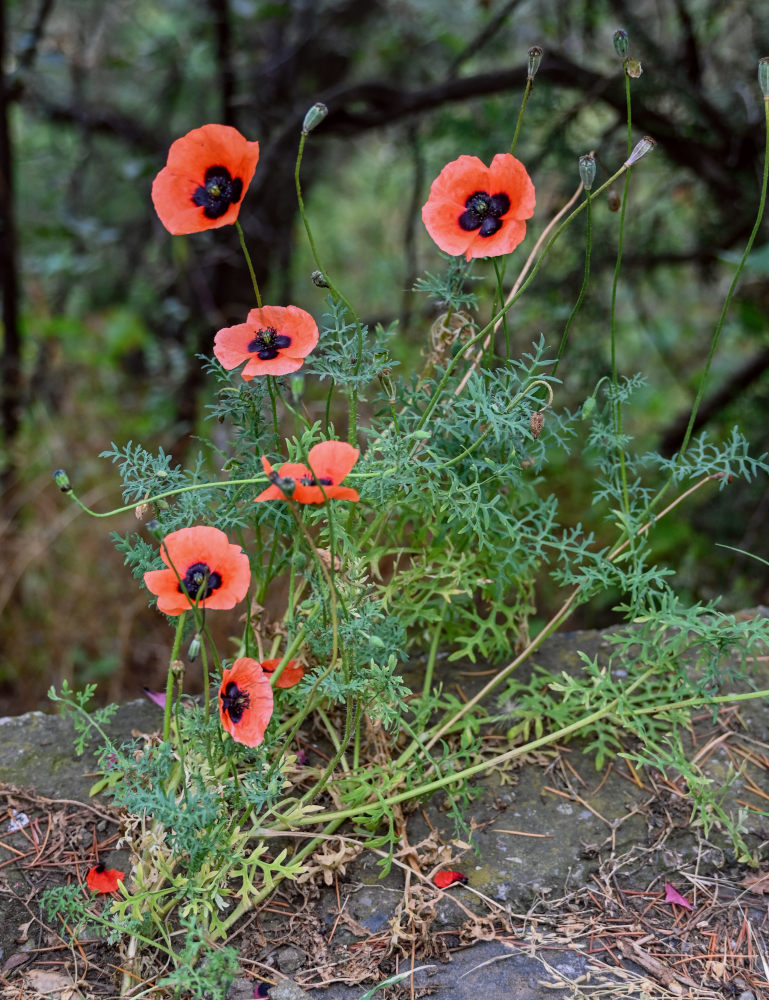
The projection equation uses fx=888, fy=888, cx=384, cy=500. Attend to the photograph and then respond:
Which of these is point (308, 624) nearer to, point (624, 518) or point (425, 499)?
point (425, 499)

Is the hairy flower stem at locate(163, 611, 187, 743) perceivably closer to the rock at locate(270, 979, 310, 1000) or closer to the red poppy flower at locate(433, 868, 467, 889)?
the rock at locate(270, 979, 310, 1000)

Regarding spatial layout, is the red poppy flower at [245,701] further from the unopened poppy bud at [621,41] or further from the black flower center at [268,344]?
the unopened poppy bud at [621,41]

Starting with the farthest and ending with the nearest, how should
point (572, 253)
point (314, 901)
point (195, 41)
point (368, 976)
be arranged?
point (195, 41), point (572, 253), point (314, 901), point (368, 976)

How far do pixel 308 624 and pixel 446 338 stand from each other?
67cm

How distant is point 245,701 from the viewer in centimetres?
133

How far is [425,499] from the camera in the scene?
1.56 m

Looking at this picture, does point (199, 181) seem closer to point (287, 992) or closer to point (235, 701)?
point (235, 701)

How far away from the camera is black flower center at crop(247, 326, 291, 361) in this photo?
58.1 inches

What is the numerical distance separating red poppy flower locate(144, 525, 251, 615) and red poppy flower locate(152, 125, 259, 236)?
508 mm

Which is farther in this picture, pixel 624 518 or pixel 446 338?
pixel 446 338

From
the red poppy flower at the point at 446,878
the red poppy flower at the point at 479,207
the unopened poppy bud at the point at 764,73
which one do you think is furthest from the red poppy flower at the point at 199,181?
the red poppy flower at the point at 446,878

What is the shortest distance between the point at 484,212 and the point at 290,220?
10.3ft

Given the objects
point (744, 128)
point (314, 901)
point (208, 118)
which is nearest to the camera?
point (314, 901)

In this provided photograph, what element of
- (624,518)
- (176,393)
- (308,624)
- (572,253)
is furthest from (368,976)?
(176,393)
